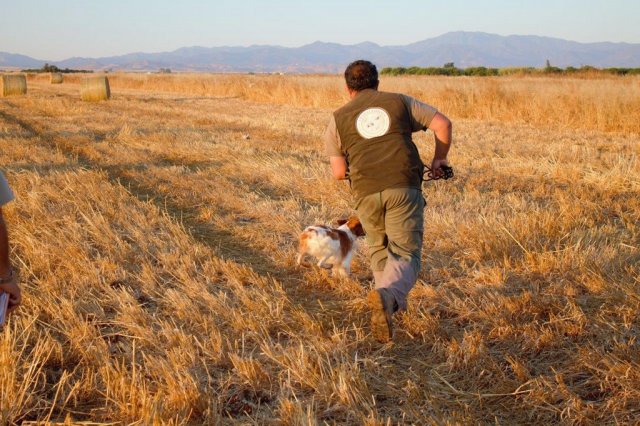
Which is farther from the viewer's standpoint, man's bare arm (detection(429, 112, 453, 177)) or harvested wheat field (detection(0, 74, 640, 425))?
man's bare arm (detection(429, 112, 453, 177))

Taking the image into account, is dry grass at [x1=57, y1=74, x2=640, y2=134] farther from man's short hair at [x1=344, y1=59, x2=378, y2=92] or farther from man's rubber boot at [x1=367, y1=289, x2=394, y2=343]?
man's rubber boot at [x1=367, y1=289, x2=394, y2=343]

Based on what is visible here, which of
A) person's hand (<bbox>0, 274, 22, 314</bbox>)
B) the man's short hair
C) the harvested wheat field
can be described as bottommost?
the harvested wheat field

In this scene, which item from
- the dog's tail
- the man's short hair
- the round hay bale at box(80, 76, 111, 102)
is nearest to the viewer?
the man's short hair

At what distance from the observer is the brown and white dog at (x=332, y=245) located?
4.21m

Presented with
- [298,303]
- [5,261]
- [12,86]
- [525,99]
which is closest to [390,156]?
[298,303]

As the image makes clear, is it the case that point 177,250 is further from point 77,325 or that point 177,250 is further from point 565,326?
Result: point 565,326

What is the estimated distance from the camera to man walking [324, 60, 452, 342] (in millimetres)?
3535

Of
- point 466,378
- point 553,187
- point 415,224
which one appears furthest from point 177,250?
point 553,187

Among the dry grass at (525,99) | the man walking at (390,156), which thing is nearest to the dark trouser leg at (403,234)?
the man walking at (390,156)

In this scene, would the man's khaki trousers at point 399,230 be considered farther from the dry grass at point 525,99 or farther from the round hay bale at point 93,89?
the round hay bale at point 93,89

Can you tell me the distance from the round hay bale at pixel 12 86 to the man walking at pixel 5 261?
27468 mm

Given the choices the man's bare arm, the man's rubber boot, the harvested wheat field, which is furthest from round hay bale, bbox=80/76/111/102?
the man's rubber boot

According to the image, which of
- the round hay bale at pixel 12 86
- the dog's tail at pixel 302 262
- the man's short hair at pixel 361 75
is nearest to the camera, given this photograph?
the man's short hair at pixel 361 75

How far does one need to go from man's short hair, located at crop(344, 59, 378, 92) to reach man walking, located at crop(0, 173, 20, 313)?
7.01ft
